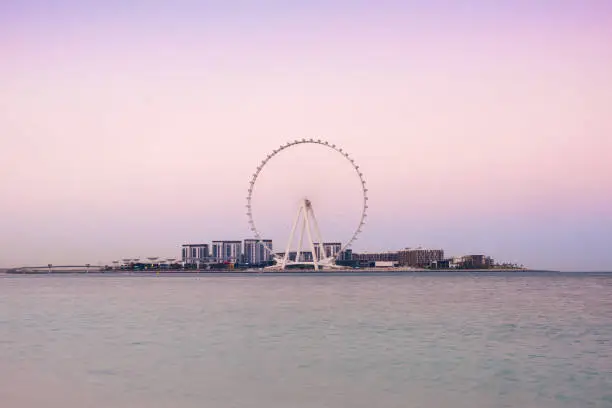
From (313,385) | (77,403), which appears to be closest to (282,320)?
(313,385)

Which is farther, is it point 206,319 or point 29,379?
point 206,319

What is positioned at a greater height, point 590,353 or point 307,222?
point 307,222

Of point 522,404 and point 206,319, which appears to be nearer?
point 522,404

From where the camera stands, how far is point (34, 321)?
134 ft

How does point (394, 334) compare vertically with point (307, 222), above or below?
below

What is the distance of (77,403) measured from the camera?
17.0 meters

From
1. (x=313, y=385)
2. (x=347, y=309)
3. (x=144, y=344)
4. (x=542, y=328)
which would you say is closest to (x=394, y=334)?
(x=542, y=328)

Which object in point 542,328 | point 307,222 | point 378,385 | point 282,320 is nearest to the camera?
point 378,385

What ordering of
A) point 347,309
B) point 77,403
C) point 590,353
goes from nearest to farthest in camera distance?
point 77,403, point 590,353, point 347,309

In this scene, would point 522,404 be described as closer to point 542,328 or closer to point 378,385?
point 378,385

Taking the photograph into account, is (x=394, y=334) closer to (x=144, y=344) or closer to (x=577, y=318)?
(x=144, y=344)

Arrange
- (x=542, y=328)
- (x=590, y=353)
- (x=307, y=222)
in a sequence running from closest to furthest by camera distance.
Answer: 1. (x=590, y=353)
2. (x=542, y=328)
3. (x=307, y=222)

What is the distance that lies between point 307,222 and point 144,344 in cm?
11260

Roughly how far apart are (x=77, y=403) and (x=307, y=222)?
124 metres
